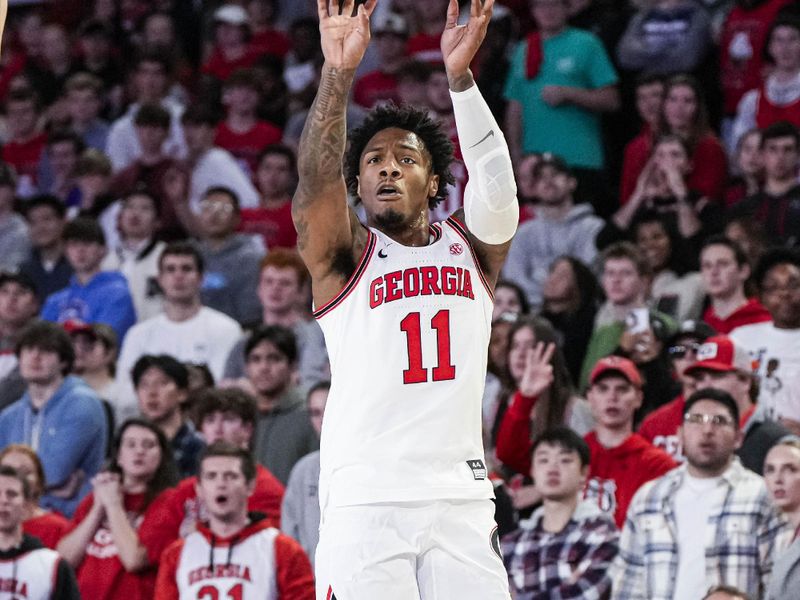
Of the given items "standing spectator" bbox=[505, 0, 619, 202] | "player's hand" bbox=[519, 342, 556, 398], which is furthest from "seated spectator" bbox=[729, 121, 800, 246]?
"player's hand" bbox=[519, 342, 556, 398]

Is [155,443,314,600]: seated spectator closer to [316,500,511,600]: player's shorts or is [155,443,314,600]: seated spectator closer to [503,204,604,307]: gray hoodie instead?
[316,500,511,600]: player's shorts

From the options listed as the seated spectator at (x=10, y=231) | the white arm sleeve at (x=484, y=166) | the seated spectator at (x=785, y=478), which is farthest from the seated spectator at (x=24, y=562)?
the seated spectator at (x=10, y=231)

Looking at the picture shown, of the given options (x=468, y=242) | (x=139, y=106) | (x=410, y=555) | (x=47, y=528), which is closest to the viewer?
(x=410, y=555)

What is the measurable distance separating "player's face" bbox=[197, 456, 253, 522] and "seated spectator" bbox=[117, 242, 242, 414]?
7.66 ft

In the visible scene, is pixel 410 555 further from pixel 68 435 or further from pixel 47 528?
pixel 68 435

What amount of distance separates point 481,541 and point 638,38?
8.32 metres

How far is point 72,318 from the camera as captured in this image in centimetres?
1129

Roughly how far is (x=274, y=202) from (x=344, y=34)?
7224 mm

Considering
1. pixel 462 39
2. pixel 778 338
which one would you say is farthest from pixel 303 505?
pixel 462 39

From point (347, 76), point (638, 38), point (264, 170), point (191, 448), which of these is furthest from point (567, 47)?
point (347, 76)

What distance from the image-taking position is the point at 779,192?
10617 mm

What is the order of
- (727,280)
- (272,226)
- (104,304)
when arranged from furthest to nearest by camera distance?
(272,226) → (104,304) → (727,280)

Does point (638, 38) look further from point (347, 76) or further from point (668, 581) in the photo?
point (347, 76)

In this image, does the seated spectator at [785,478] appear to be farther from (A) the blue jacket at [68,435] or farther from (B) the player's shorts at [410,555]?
(A) the blue jacket at [68,435]
